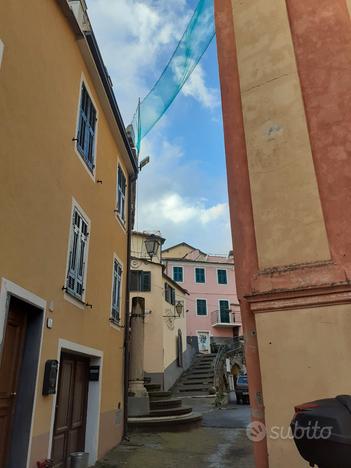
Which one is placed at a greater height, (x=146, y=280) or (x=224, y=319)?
(x=224, y=319)

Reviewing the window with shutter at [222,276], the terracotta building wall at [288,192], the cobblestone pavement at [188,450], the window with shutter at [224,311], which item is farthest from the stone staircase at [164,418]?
the window with shutter at [222,276]

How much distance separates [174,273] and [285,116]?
108 feet

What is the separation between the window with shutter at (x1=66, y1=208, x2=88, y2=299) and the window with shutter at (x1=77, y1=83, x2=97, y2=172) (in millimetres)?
1301

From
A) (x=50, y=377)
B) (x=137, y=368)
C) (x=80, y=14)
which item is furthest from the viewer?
(x=137, y=368)

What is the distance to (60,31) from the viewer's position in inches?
277

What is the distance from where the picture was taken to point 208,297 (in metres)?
37.7

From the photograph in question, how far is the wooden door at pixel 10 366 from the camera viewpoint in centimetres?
486

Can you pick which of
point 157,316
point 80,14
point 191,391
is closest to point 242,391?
point 191,391

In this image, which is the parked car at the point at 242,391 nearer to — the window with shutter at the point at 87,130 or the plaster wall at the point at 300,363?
the window with shutter at the point at 87,130

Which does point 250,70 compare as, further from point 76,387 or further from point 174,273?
point 174,273

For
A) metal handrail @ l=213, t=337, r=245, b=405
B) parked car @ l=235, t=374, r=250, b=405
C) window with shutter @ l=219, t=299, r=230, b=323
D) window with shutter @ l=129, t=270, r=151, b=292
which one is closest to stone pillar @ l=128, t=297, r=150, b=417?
metal handrail @ l=213, t=337, r=245, b=405

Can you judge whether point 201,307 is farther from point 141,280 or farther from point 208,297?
point 141,280

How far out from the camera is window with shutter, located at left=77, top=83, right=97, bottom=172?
25.9 feet

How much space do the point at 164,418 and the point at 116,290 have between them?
439cm
